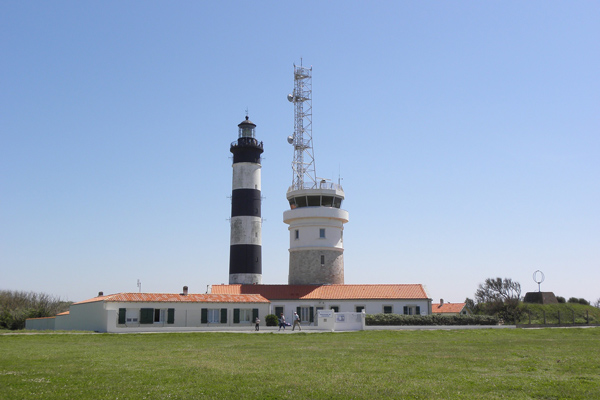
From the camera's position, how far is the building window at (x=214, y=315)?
143ft

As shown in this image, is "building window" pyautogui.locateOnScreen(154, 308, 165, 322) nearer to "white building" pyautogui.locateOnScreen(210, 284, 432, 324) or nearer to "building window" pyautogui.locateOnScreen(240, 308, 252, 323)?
"building window" pyautogui.locateOnScreen(240, 308, 252, 323)

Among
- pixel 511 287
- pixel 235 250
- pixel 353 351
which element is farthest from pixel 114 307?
pixel 511 287

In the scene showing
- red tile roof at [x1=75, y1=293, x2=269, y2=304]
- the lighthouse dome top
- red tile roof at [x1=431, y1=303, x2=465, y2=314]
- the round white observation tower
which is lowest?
red tile roof at [x1=431, y1=303, x2=465, y2=314]

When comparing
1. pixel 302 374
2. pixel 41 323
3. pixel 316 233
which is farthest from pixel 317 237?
pixel 302 374

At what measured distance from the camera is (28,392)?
40.5 feet

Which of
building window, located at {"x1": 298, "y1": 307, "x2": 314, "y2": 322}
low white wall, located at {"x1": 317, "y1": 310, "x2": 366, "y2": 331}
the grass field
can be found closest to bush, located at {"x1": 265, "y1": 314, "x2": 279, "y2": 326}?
building window, located at {"x1": 298, "y1": 307, "x2": 314, "y2": 322}

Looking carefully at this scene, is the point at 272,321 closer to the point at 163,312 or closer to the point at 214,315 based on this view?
the point at 214,315

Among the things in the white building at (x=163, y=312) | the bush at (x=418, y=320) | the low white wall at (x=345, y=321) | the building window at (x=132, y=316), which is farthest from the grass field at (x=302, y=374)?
the bush at (x=418, y=320)

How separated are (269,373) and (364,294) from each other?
35090 millimetres

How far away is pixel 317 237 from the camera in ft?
173

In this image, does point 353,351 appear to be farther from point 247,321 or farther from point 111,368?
point 247,321

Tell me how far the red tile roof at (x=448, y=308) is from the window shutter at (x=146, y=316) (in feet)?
89.8

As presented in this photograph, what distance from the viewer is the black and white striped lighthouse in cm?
5359

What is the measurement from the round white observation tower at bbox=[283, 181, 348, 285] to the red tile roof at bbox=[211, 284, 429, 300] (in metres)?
2.03
